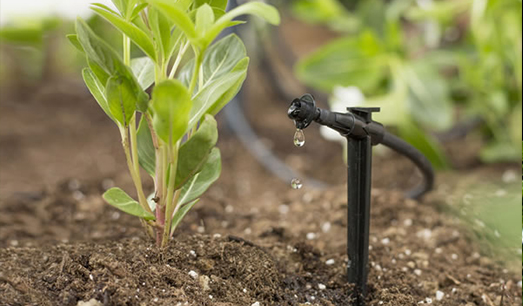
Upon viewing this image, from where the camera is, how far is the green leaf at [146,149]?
763 mm


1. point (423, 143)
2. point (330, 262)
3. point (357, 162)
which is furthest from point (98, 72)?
point (423, 143)

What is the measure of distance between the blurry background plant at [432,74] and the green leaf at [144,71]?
0.82 meters

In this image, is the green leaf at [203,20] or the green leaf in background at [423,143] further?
the green leaf in background at [423,143]

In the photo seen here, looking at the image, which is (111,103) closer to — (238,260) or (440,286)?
(238,260)

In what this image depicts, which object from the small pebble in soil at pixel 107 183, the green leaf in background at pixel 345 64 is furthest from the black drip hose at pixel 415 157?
the small pebble in soil at pixel 107 183

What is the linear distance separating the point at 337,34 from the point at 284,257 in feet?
7.75

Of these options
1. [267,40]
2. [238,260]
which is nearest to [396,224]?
[238,260]

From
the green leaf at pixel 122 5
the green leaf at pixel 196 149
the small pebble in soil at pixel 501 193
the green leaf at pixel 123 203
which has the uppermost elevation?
the green leaf at pixel 122 5

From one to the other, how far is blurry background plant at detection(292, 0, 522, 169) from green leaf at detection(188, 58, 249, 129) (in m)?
0.84

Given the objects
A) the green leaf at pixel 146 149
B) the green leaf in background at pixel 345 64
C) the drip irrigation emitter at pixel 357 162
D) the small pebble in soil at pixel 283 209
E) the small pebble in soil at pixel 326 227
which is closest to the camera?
the drip irrigation emitter at pixel 357 162

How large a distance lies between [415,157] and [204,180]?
364 mm

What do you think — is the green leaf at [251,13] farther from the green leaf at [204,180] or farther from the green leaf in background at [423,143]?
the green leaf in background at [423,143]

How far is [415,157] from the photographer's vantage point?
2.84 feet

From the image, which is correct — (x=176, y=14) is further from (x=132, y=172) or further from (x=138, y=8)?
(x=132, y=172)
